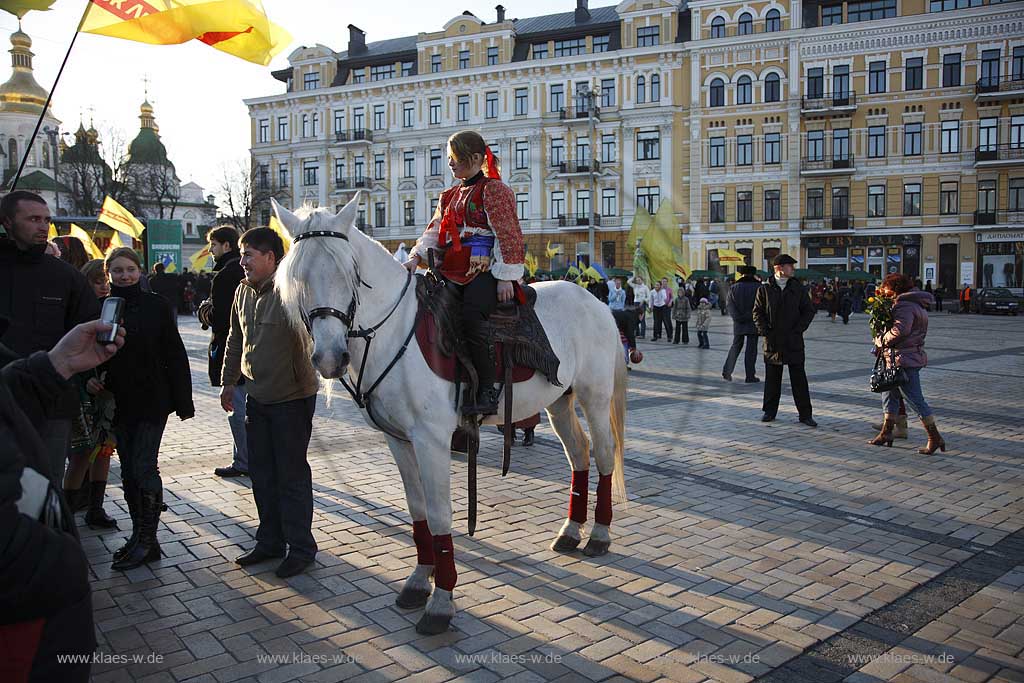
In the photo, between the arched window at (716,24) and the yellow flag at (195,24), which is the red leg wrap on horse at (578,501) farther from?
the arched window at (716,24)

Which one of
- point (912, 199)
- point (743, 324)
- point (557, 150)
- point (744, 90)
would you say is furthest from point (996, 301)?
point (743, 324)

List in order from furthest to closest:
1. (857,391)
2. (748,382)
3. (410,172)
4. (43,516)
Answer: (410,172)
(748,382)
(857,391)
(43,516)

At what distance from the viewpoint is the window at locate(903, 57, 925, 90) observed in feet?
146

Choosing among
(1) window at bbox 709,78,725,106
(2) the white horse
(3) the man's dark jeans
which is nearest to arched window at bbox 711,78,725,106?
(1) window at bbox 709,78,725,106

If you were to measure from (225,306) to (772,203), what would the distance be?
150 feet

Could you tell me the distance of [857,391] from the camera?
12.6 meters

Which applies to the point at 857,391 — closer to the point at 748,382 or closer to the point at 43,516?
the point at 748,382

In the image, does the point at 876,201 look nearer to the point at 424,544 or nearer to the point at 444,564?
the point at 424,544

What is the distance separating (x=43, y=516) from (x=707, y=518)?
494 cm

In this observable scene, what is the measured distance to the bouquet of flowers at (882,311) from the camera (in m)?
8.95

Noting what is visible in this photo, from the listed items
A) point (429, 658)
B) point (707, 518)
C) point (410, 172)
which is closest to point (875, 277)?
point (410, 172)

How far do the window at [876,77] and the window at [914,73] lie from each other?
1141mm

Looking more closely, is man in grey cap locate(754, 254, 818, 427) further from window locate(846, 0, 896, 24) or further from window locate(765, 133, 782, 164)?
window locate(846, 0, 896, 24)

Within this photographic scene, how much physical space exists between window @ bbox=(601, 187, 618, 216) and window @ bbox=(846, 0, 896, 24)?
700 inches
